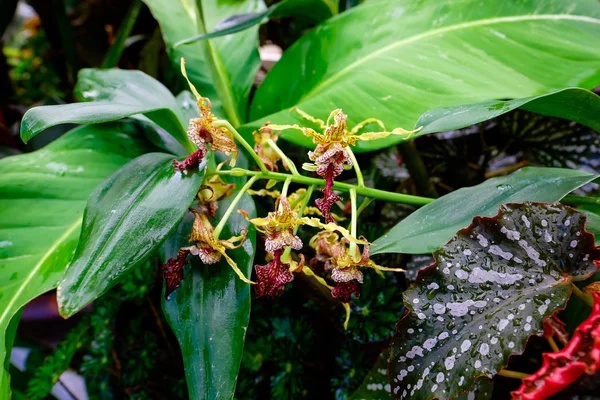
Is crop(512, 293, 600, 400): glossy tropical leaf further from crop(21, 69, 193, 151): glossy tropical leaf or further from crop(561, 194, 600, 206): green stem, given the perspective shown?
crop(21, 69, 193, 151): glossy tropical leaf

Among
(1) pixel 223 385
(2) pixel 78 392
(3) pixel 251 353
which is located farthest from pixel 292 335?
(2) pixel 78 392

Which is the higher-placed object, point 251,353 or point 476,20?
point 476,20

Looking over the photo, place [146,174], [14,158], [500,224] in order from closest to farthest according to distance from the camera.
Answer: [500,224]
[146,174]
[14,158]

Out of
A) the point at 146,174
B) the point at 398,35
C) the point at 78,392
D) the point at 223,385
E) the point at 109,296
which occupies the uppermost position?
the point at 398,35

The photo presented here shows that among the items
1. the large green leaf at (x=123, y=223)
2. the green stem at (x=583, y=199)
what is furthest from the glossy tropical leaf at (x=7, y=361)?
the green stem at (x=583, y=199)

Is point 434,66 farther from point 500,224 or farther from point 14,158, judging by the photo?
point 14,158

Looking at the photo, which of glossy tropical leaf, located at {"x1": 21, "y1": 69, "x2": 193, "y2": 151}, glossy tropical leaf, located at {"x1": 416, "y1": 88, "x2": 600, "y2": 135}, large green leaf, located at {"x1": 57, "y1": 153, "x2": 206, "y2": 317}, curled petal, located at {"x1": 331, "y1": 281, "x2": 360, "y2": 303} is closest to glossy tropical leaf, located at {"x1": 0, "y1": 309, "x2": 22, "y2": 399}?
large green leaf, located at {"x1": 57, "y1": 153, "x2": 206, "y2": 317}
